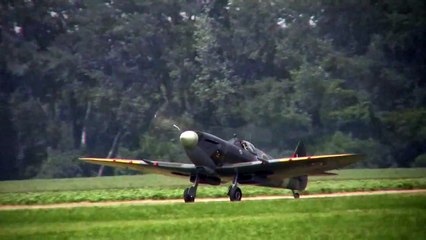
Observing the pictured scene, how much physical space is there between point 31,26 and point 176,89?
10.6 metres

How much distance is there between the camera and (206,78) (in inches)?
2366

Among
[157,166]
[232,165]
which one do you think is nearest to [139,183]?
[157,166]

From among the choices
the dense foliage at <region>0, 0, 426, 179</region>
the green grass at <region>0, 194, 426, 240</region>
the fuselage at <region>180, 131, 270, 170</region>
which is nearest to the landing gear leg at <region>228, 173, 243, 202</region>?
the fuselage at <region>180, 131, 270, 170</region>

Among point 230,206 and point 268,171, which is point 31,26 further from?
point 230,206

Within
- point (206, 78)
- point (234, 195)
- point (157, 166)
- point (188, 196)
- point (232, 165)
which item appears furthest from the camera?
point (206, 78)

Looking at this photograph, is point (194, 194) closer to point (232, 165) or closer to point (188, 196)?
point (188, 196)

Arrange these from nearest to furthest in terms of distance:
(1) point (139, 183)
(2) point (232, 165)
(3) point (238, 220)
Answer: (3) point (238, 220), (2) point (232, 165), (1) point (139, 183)

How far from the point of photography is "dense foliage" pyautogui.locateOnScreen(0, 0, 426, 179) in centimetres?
5472

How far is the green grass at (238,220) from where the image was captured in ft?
55.3

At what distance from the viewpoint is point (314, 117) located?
56.4 meters

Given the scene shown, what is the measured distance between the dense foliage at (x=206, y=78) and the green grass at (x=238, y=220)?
98.3 feet

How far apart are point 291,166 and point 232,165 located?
170 cm

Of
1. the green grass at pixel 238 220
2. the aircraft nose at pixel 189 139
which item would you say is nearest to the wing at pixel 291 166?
the aircraft nose at pixel 189 139

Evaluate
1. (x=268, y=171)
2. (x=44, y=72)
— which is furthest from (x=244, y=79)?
Answer: (x=268, y=171)
